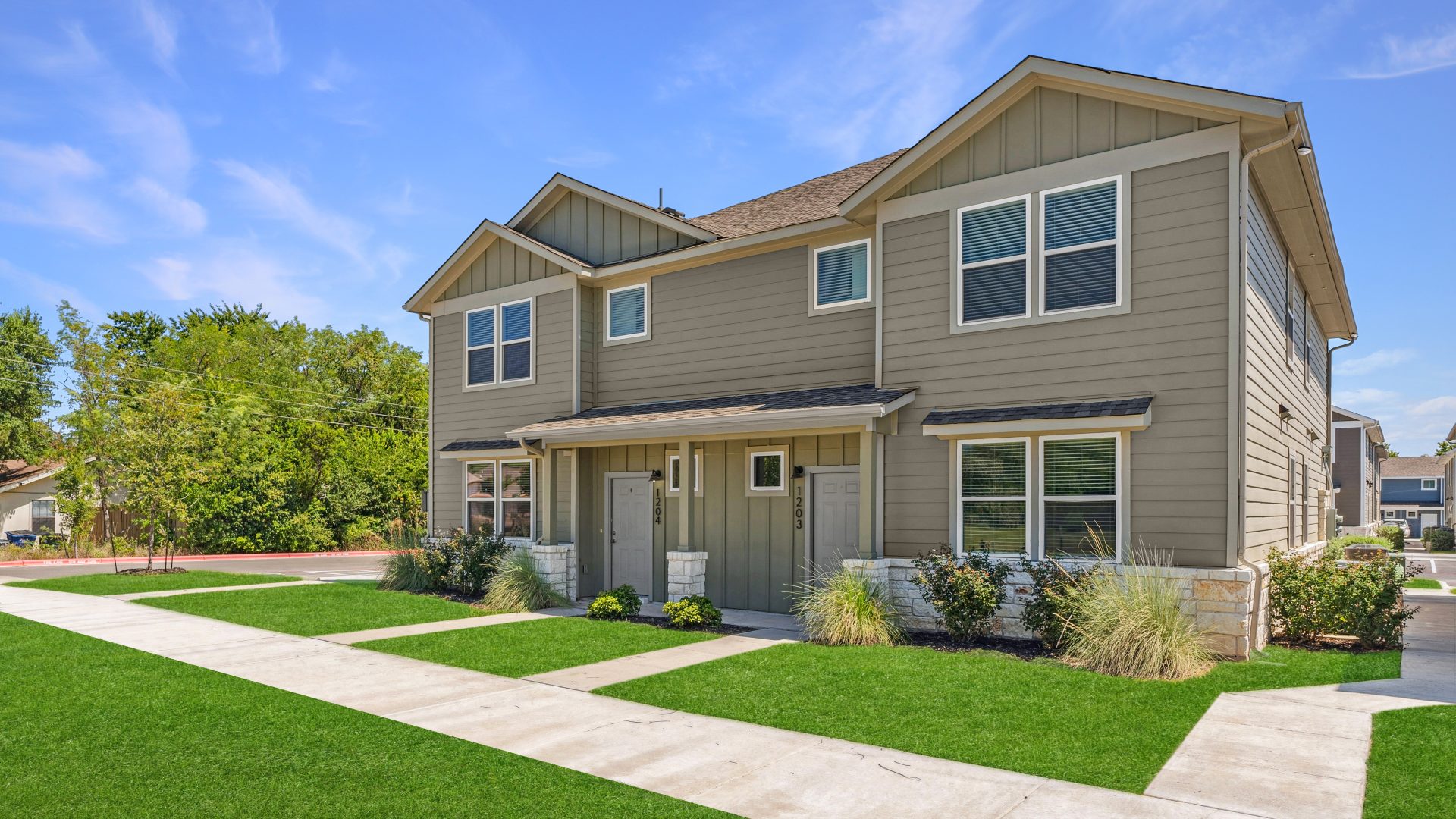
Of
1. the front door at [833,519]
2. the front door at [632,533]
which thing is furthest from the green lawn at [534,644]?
the front door at [632,533]

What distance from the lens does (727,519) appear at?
535 inches

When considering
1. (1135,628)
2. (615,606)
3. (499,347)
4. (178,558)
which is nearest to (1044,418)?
(1135,628)

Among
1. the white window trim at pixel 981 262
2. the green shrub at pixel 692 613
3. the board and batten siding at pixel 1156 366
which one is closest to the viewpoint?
the board and batten siding at pixel 1156 366

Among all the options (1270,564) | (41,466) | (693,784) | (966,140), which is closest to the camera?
(693,784)

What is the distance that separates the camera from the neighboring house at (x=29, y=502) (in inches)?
1347

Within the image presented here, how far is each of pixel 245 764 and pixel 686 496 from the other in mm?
8117

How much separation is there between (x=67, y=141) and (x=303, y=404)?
56.3 feet

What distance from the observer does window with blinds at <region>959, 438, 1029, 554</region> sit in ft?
34.2

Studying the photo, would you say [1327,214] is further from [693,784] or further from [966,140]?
[693,784]

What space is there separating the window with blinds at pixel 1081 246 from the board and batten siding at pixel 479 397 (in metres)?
7.94

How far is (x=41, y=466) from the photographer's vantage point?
36.2 metres

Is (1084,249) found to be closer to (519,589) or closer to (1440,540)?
(519,589)

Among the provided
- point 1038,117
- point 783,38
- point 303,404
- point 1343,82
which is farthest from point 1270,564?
point 303,404

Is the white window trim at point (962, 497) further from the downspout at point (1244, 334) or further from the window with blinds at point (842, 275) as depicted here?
the window with blinds at point (842, 275)
